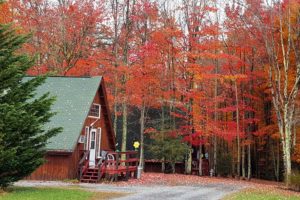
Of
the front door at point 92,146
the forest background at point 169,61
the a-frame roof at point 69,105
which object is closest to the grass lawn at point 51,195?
the a-frame roof at point 69,105

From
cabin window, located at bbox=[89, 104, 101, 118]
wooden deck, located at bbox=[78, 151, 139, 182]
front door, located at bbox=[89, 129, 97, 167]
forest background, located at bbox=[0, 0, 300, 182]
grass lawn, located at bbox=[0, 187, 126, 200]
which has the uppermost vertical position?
forest background, located at bbox=[0, 0, 300, 182]

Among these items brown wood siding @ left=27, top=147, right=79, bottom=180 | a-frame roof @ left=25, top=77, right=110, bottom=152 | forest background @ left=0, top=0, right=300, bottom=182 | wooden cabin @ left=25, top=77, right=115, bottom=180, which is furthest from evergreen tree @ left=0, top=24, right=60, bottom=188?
forest background @ left=0, top=0, right=300, bottom=182

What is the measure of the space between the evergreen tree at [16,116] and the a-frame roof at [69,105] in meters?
5.37

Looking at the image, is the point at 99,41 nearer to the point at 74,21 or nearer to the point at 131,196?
the point at 74,21

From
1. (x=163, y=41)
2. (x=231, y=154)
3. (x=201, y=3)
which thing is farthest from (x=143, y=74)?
(x=231, y=154)

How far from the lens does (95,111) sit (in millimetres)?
25750

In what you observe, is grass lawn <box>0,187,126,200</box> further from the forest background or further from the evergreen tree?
the forest background

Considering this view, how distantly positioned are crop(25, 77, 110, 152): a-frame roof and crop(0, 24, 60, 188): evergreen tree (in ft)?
17.6

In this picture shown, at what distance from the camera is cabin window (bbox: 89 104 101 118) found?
25.3 metres

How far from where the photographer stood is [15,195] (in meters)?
14.4

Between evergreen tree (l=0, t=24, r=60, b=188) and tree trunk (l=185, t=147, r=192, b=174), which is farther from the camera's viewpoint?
tree trunk (l=185, t=147, r=192, b=174)

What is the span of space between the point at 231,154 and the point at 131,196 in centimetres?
2245

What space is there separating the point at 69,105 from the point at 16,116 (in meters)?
9.22

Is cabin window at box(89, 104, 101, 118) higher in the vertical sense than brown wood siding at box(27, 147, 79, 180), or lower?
higher
